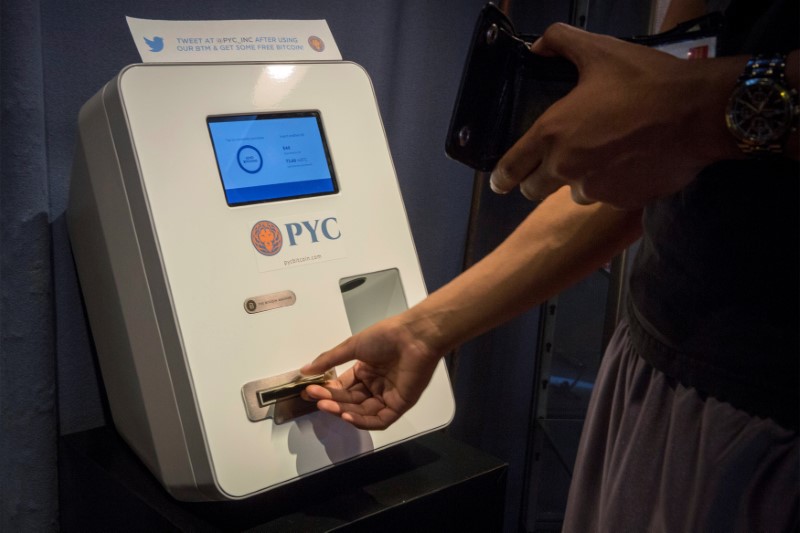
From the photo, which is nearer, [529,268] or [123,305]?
[529,268]

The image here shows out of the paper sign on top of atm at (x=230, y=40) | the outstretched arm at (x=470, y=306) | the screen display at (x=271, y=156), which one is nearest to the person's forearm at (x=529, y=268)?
the outstretched arm at (x=470, y=306)

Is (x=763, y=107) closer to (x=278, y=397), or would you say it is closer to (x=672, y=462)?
(x=672, y=462)

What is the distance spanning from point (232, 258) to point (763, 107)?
1.80 ft

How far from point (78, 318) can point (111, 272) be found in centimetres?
29

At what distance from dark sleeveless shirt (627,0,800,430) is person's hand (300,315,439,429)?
27 cm

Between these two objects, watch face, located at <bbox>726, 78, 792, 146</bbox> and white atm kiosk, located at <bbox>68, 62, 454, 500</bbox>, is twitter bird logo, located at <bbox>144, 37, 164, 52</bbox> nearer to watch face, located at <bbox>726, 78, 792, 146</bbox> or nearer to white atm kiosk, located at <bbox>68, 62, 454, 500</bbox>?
white atm kiosk, located at <bbox>68, 62, 454, 500</bbox>

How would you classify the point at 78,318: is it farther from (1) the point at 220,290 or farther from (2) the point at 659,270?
(2) the point at 659,270

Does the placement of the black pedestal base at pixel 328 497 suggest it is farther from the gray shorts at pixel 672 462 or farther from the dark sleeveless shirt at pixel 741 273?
the dark sleeveless shirt at pixel 741 273

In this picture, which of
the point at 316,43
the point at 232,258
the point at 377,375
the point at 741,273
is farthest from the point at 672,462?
the point at 316,43

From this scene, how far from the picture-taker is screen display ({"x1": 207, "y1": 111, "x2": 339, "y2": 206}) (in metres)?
0.81

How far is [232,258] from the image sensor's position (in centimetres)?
79

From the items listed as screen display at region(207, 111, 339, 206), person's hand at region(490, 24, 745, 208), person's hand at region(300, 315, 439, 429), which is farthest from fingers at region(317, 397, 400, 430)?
person's hand at region(490, 24, 745, 208)

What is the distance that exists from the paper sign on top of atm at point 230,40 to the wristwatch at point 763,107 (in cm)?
65

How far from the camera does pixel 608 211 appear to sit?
0.63m
